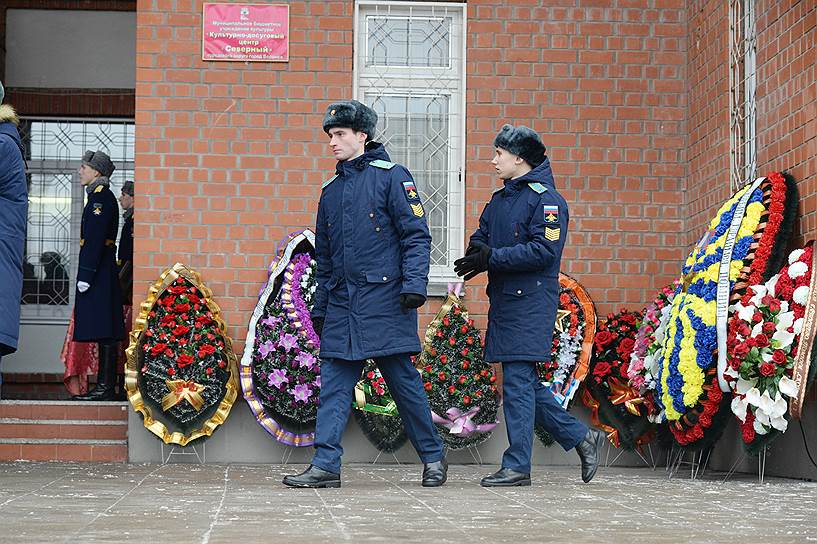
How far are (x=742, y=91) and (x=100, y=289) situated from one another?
4623 millimetres

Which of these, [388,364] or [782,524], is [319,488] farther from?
[782,524]

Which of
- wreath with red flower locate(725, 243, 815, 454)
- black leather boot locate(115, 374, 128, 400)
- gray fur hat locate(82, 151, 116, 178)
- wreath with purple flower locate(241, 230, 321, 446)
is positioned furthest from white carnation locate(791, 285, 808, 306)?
gray fur hat locate(82, 151, 116, 178)

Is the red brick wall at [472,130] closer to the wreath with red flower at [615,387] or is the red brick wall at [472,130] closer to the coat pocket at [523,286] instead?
the wreath with red flower at [615,387]

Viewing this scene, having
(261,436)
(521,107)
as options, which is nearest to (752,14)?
(521,107)

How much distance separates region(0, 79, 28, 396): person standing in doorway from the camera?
596 cm

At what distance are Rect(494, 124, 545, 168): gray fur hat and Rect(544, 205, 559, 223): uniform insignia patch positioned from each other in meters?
0.29

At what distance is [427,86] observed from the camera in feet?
29.4

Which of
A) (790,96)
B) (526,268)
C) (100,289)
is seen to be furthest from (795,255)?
(100,289)

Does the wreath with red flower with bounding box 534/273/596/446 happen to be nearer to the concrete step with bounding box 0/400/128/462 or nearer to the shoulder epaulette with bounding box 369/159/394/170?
the shoulder epaulette with bounding box 369/159/394/170

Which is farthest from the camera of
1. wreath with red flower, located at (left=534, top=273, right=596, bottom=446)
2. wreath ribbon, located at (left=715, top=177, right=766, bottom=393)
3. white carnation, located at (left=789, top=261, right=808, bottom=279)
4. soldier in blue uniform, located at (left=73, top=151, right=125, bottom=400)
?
soldier in blue uniform, located at (left=73, top=151, right=125, bottom=400)

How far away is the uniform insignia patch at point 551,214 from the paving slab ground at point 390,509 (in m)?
1.27

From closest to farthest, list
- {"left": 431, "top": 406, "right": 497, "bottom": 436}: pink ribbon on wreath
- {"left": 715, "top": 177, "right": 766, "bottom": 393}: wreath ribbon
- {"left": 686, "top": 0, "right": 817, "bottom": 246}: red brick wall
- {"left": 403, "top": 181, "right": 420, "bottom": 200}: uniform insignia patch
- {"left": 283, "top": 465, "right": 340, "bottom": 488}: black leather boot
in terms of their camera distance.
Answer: {"left": 283, "top": 465, "right": 340, "bottom": 488}: black leather boot, {"left": 403, "top": 181, "right": 420, "bottom": 200}: uniform insignia patch, {"left": 715, "top": 177, "right": 766, "bottom": 393}: wreath ribbon, {"left": 686, "top": 0, "right": 817, "bottom": 246}: red brick wall, {"left": 431, "top": 406, "right": 497, "bottom": 436}: pink ribbon on wreath

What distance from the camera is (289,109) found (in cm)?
872

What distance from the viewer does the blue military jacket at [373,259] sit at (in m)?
6.24
